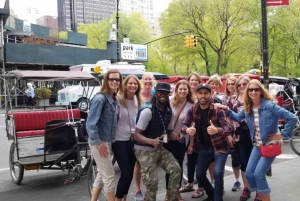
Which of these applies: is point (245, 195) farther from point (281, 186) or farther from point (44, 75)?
point (44, 75)

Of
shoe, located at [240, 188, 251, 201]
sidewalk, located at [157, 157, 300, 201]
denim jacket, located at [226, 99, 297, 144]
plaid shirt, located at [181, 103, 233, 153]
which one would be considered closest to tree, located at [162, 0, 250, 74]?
sidewalk, located at [157, 157, 300, 201]

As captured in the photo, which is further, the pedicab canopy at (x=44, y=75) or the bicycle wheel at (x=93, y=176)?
the pedicab canopy at (x=44, y=75)

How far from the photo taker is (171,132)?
4.48 meters

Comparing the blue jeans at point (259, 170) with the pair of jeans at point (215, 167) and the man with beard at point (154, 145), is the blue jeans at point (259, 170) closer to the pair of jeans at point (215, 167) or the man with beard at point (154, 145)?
the pair of jeans at point (215, 167)

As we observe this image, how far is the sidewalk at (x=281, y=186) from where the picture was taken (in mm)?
4809

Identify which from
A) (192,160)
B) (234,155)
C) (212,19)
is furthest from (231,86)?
(212,19)

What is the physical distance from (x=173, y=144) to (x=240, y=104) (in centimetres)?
117

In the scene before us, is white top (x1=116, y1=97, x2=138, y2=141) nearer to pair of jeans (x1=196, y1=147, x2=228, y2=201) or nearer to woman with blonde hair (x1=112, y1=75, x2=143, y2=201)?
woman with blonde hair (x1=112, y1=75, x2=143, y2=201)

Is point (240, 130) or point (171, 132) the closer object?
point (171, 132)

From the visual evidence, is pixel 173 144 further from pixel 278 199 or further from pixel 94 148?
pixel 278 199

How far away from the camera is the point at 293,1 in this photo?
104ft

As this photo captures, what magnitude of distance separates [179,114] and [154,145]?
77 centimetres

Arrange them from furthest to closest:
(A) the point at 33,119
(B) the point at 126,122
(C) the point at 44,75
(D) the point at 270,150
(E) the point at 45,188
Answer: (A) the point at 33,119
(C) the point at 44,75
(E) the point at 45,188
(B) the point at 126,122
(D) the point at 270,150

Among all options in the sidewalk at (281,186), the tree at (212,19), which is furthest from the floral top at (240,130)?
the tree at (212,19)
